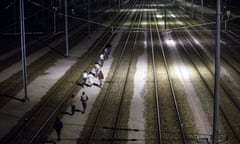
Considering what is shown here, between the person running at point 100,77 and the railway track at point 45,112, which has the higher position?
the person running at point 100,77

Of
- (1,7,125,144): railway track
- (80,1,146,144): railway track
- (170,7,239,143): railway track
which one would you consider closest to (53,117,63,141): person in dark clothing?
(1,7,125,144): railway track

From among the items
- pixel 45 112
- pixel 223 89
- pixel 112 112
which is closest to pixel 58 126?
pixel 45 112

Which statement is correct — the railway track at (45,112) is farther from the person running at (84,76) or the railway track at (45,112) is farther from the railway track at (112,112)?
the railway track at (112,112)

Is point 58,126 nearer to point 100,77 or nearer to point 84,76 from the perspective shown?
point 84,76

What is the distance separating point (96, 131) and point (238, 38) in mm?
36219

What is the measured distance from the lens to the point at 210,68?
1521 inches

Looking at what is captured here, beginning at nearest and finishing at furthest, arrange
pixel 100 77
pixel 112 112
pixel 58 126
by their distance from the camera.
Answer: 1. pixel 58 126
2. pixel 112 112
3. pixel 100 77

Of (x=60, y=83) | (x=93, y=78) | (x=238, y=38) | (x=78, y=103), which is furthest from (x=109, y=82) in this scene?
(x=238, y=38)

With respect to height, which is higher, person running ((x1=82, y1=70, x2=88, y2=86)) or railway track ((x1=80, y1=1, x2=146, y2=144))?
person running ((x1=82, y1=70, x2=88, y2=86))

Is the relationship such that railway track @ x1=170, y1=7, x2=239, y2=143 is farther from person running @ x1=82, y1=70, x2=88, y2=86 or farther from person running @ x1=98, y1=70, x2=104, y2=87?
person running @ x1=82, y1=70, x2=88, y2=86

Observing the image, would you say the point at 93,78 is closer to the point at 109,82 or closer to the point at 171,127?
the point at 109,82

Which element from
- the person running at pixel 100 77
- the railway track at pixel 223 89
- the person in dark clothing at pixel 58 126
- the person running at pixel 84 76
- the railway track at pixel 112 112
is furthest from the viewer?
the person running at pixel 100 77

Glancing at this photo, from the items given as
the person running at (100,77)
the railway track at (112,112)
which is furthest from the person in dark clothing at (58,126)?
the person running at (100,77)

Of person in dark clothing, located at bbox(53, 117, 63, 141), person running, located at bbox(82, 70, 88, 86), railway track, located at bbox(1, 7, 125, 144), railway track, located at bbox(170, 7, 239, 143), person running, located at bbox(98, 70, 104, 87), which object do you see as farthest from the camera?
person running, located at bbox(98, 70, 104, 87)
